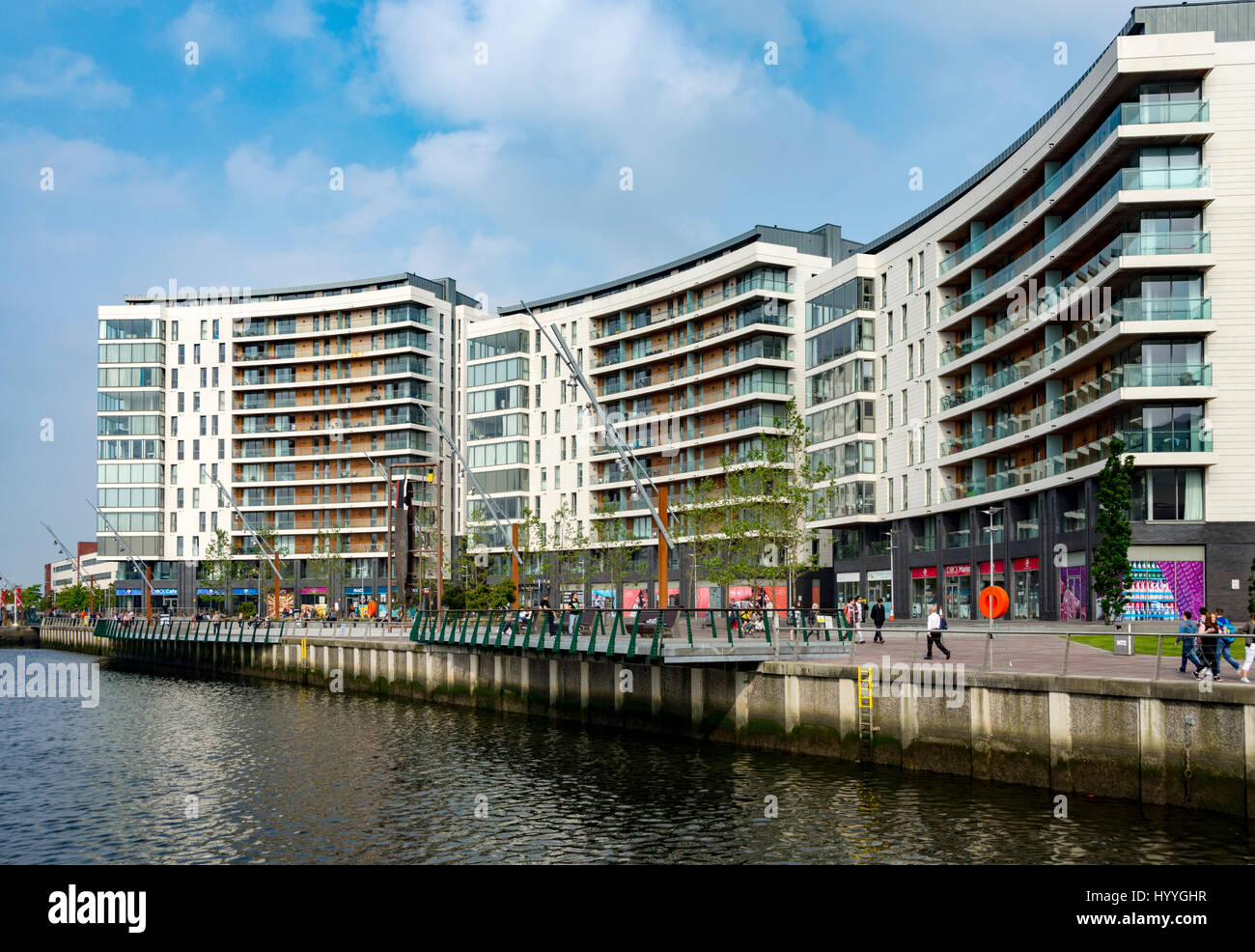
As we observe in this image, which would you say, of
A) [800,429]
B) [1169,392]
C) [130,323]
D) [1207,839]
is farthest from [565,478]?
[1207,839]

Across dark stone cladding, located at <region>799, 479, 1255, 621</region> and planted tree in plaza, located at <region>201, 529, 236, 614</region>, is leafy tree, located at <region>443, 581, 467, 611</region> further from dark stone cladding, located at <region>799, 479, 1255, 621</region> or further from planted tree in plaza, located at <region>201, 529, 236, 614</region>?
planted tree in plaza, located at <region>201, 529, 236, 614</region>

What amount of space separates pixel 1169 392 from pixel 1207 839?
36.5m

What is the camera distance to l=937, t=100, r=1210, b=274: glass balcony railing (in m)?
53.2

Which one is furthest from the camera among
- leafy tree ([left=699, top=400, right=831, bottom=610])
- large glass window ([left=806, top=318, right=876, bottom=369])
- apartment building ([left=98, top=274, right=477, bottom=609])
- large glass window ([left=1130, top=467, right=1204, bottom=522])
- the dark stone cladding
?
apartment building ([left=98, top=274, right=477, bottom=609])

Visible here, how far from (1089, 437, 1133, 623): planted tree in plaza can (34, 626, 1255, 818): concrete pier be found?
2167cm

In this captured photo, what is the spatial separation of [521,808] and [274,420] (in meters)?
113

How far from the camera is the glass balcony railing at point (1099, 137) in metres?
53.2

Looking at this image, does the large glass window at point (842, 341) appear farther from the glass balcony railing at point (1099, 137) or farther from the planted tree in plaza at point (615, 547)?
the planted tree in plaza at point (615, 547)

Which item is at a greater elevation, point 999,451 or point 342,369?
point 342,369

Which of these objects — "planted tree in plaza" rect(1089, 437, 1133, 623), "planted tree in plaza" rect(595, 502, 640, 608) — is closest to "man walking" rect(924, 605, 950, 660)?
"planted tree in plaza" rect(1089, 437, 1133, 623)

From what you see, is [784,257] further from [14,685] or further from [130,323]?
[130,323]

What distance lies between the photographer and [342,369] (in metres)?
131

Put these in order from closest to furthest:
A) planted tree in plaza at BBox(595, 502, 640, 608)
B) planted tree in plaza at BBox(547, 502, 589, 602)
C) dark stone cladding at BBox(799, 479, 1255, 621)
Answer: dark stone cladding at BBox(799, 479, 1255, 621), planted tree in plaza at BBox(595, 502, 640, 608), planted tree in plaza at BBox(547, 502, 589, 602)

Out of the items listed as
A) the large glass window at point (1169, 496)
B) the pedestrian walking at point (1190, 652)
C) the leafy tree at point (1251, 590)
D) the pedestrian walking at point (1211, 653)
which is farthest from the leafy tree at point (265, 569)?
the pedestrian walking at point (1211, 653)
